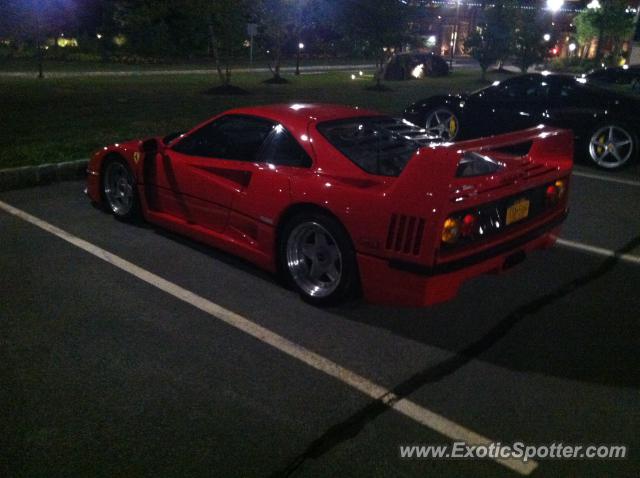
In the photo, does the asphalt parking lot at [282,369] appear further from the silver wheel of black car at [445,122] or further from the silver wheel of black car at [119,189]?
the silver wheel of black car at [445,122]

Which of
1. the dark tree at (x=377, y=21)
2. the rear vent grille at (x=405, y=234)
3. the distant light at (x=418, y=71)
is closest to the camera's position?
the rear vent grille at (x=405, y=234)

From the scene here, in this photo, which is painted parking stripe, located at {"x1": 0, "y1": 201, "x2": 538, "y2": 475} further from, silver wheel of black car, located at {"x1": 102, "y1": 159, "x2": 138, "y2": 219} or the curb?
→ the curb

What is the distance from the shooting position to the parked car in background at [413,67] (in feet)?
90.0

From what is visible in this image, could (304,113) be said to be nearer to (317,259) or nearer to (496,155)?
(317,259)

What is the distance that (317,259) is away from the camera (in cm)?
426

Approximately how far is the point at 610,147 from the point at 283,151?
6.60 m

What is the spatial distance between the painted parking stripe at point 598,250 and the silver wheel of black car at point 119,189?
13.3ft

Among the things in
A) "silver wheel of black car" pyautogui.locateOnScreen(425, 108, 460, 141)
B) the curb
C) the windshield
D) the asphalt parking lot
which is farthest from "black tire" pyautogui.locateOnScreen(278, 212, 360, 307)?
"silver wheel of black car" pyautogui.locateOnScreen(425, 108, 460, 141)

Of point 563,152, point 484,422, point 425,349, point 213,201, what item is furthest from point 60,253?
point 563,152

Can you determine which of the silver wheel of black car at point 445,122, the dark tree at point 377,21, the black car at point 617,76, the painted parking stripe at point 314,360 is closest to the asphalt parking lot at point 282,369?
the painted parking stripe at point 314,360

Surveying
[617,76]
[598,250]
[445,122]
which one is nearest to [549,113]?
[445,122]

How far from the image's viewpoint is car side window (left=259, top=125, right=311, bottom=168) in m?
4.36

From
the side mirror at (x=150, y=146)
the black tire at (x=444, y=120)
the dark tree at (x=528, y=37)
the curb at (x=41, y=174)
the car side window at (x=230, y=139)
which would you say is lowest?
the curb at (x=41, y=174)

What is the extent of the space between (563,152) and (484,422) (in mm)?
2475
